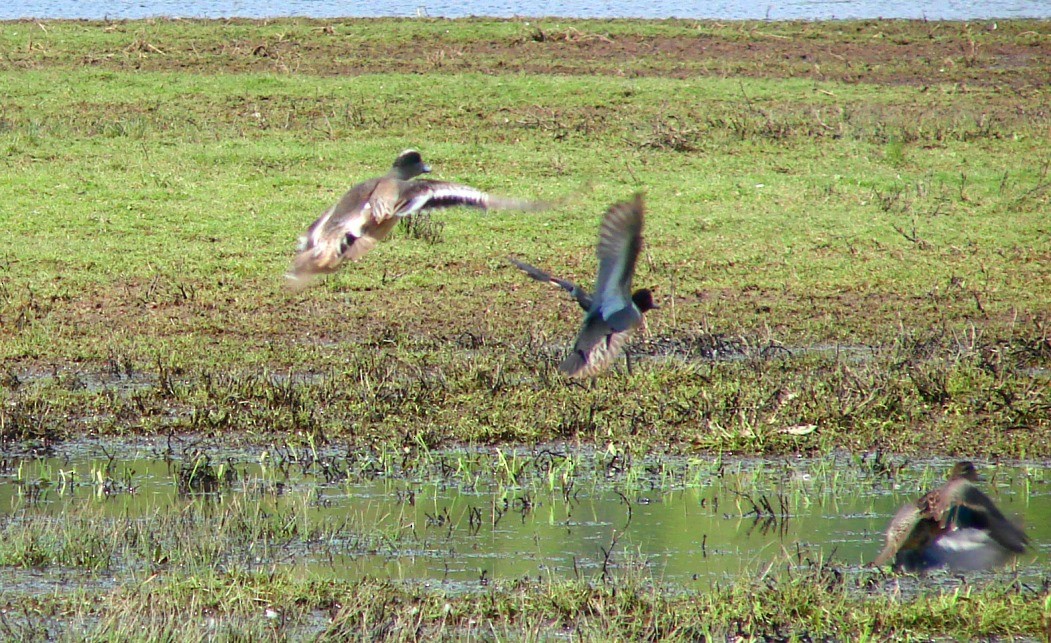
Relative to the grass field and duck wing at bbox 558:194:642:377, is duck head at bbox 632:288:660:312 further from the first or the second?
the grass field

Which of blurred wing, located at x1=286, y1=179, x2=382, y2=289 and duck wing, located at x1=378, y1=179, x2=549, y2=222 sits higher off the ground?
duck wing, located at x1=378, y1=179, x2=549, y2=222

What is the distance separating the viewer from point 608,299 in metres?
6.47

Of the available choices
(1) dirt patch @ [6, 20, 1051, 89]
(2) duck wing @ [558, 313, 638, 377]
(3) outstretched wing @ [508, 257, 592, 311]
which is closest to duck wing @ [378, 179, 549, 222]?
(3) outstretched wing @ [508, 257, 592, 311]

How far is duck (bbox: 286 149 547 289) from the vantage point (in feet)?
19.9

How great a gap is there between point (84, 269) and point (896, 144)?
25.1 ft

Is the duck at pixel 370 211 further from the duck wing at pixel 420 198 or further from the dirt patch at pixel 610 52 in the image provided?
the dirt patch at pixel 610 52

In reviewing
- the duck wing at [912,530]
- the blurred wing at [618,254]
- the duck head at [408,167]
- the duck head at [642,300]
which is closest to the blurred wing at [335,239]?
the duck head at [408,167]

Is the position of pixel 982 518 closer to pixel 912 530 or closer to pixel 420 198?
pixel 912 530

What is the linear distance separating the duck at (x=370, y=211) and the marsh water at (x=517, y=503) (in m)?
1.13

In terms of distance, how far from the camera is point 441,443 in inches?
307

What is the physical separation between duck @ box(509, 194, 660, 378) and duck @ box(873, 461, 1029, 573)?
1446 mm

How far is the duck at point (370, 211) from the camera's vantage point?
6.05m

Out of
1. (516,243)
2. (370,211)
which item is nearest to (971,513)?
(370,211)

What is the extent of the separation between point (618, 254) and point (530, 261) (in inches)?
212
